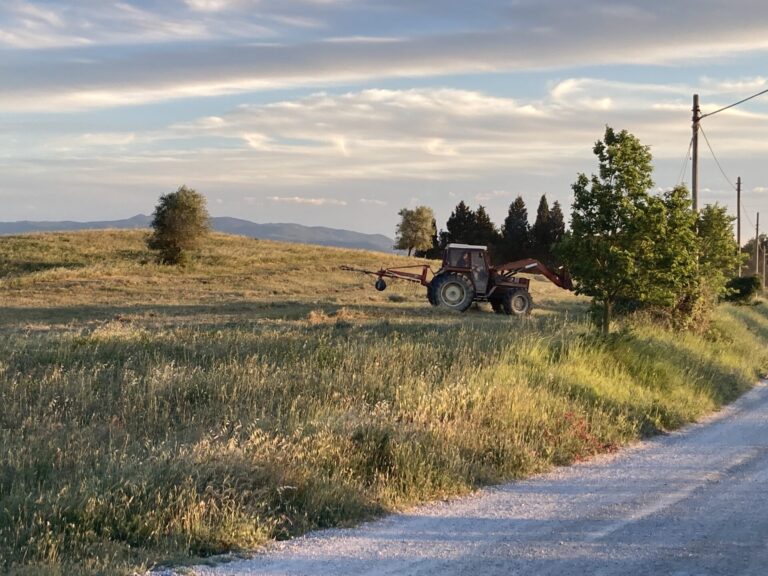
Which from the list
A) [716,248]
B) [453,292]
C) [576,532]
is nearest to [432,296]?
[453,292]

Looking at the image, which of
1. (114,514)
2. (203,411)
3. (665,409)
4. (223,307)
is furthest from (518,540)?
(223,307)

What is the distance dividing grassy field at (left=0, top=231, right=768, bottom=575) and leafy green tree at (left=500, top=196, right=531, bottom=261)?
62.2m

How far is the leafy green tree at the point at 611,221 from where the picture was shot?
55.7 feet

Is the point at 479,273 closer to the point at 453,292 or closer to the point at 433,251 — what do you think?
the point at 453,292

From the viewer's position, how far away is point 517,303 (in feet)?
105

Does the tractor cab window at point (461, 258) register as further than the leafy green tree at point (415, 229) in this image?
No

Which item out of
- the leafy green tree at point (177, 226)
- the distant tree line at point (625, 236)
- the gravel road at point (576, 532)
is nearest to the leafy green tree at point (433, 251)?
the leafy green tree at point (177, 226)

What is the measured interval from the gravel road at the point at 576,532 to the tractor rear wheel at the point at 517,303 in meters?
22.8

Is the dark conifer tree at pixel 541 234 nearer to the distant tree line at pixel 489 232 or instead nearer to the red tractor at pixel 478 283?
the distant tree line at pixel 489 232

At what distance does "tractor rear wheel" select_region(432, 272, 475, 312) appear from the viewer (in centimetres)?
3152

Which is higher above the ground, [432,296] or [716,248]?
[716,248]

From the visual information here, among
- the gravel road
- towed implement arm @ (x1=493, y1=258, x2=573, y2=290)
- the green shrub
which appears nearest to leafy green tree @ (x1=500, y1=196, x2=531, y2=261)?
the green shrub

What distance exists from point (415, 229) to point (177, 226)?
3316cm

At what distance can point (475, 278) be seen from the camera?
3219cm
